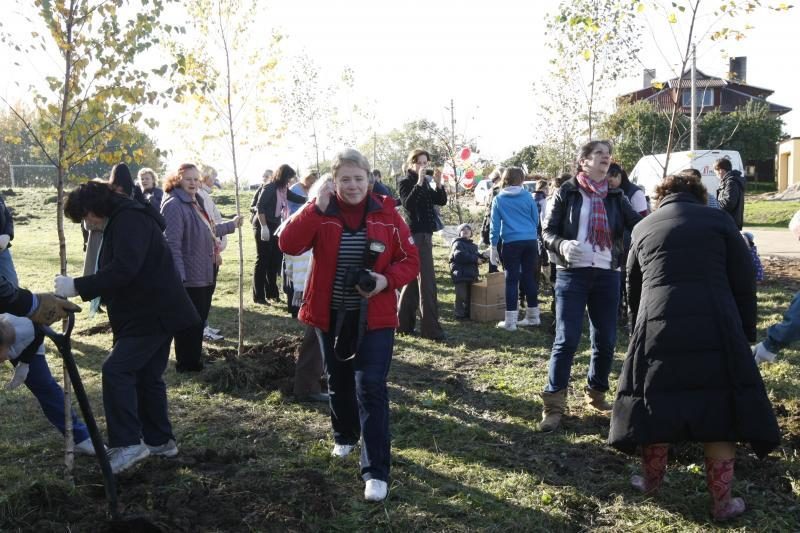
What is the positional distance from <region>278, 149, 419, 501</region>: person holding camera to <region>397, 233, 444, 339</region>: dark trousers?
12.4 feet

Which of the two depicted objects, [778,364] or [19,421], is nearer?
[19,421]

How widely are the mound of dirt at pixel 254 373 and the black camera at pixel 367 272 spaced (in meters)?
2.37

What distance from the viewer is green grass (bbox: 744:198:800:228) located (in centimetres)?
2556

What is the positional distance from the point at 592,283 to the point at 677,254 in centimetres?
132

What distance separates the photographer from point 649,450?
12.2 feet

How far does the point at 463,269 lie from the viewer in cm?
930

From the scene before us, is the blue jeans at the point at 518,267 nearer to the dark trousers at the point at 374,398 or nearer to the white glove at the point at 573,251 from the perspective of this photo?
the white glove at the point at 573,251

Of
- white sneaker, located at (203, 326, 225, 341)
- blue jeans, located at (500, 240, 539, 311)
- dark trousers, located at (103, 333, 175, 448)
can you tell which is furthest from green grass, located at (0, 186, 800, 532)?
blue jeans, located at (500, 240, 539, 311)

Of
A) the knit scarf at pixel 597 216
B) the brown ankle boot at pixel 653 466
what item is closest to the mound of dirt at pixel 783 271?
the knit scarf at pixel 597 216

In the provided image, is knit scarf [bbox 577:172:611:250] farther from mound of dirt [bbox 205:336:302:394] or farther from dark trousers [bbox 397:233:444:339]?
dark trousers [bbox 397:233:444:339]

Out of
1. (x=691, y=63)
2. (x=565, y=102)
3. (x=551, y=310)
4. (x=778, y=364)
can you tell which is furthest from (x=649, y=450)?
(x=565, y=102)

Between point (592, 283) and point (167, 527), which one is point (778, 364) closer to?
point (592, 283)

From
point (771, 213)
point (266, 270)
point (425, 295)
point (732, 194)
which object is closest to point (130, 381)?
point (425, 295)

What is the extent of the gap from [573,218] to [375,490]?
2.37m
